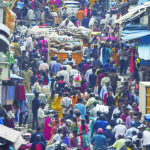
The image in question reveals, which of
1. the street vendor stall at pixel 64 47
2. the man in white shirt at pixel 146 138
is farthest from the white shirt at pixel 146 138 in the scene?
the street vendor stall at pixel 64 47

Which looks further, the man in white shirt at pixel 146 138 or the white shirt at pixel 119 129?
the white shirt at pixel 119 129

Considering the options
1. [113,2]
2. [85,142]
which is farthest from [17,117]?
[113,2]

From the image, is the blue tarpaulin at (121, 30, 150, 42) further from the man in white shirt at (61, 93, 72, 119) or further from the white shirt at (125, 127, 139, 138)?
the white shirt at (125, 127, 139, 138)

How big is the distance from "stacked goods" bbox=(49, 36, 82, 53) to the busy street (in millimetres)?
19

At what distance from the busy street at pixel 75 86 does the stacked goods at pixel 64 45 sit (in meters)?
0.02

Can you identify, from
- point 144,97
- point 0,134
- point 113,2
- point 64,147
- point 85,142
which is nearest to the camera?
point 0,134

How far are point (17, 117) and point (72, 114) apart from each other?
1856mm

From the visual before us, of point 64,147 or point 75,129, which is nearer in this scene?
point 64,147

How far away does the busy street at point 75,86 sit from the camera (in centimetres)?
2650

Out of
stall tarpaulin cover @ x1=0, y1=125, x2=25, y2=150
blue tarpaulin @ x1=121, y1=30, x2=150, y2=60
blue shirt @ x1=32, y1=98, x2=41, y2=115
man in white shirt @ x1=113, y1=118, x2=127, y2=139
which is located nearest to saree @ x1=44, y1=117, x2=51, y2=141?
blue shirt @ x1=32, y1=98, x2=41, y2=115

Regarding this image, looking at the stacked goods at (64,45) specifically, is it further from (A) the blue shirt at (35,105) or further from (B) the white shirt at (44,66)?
(A) the blue shirt at (35,105)

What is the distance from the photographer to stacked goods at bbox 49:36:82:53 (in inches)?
1578

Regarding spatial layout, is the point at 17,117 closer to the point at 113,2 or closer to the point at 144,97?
the point at 144,97

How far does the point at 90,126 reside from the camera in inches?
1099
